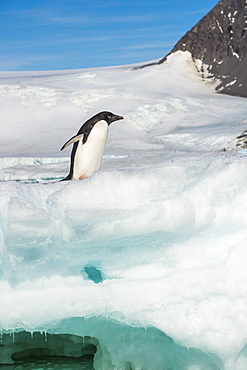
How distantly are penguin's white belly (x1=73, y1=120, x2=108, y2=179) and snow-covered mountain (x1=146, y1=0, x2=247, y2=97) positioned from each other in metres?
8.90

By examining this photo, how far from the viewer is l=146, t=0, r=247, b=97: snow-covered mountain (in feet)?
42.8

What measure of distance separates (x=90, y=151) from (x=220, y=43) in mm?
10040

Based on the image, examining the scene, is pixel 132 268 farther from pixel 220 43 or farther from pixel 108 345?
pixel 220 43

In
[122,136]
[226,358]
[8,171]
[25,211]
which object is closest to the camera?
[226,358]

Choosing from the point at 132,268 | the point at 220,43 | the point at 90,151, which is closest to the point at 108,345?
the point at 132,268

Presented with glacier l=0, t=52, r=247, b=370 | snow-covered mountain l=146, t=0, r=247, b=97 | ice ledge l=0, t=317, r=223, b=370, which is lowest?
ice ledge l=0, t=317, r=223, b=370

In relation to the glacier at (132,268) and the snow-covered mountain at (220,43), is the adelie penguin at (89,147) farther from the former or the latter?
the snow-covered mountain at (220,43)

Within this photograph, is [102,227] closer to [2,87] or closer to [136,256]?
[136,256]

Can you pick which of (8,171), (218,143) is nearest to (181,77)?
(218,143)

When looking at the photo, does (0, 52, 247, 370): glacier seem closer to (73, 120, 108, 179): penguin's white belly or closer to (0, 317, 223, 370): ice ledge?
(0, 317, 223, 370): ice ledge

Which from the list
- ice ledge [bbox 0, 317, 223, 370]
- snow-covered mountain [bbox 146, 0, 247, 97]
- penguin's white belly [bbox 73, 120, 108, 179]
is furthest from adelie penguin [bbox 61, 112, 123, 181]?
snow-covered mountain [bbox 146, 0, 247, 97]

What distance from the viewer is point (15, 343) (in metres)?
2.10

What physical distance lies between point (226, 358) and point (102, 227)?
26.6 inches

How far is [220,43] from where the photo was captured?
13414mm
